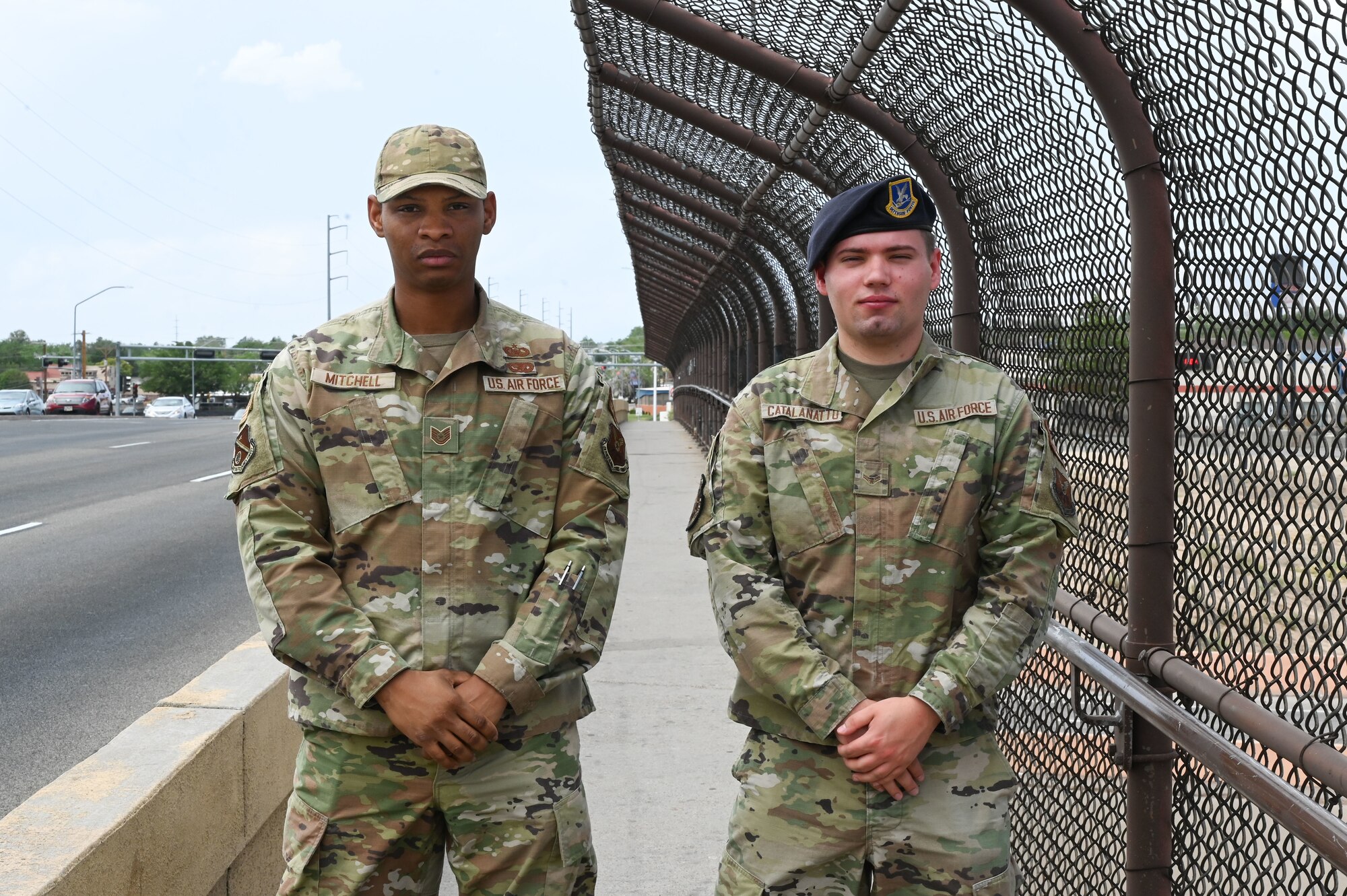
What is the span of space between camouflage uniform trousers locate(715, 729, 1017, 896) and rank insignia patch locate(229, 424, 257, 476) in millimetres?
1094

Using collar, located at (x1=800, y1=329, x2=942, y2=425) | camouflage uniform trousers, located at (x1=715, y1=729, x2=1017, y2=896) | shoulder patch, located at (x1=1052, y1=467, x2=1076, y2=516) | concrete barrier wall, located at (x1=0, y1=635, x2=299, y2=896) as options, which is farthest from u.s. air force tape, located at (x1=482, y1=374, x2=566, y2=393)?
concrete barrier wall, located at (x1=0, y1=635, x2=299, y2=896)

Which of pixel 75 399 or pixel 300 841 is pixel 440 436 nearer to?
pixel 300 841

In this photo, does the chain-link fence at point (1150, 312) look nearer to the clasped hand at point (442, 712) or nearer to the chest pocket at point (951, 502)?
the chest pocket at point (951, 502)

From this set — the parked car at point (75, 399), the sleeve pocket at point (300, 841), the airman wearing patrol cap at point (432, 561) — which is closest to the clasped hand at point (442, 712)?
the airman wearing patrol cap at point (432, 561)

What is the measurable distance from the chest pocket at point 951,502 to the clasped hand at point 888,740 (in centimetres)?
29

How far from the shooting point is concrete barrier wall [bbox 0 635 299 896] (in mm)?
2244

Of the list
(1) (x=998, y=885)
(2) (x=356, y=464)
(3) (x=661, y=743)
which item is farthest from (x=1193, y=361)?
(3) (x=661, y=743)

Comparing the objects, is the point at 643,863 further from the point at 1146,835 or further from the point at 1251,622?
the point at 1251,622

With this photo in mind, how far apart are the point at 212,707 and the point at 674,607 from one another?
3819 mm

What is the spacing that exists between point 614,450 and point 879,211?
677 mm

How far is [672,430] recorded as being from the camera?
23.1 metres

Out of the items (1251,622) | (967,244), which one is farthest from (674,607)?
(1251,622)

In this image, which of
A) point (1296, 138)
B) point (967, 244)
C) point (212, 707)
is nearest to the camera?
point (1296, 138)

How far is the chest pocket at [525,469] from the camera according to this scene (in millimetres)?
2359
